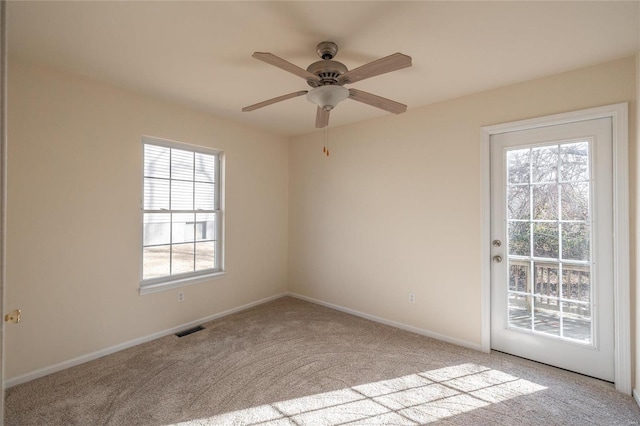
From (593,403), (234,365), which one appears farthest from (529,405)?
(234,365)

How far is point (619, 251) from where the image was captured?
232 centimetres

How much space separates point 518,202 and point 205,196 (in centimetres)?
354

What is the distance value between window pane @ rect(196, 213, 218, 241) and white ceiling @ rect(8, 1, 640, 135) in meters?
1.59

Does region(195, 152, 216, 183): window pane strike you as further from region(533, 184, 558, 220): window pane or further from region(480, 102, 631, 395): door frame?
region(480, 102, 631, 395): door frame

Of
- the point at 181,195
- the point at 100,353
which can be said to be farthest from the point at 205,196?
the point at 100,353

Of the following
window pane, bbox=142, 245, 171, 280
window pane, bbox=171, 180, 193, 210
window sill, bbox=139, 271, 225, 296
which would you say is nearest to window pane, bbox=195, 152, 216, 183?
window pane, bbox=171, 180, 193, 210

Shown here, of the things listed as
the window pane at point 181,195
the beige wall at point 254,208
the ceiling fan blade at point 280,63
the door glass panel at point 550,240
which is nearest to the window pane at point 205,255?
the beige wall at point 254,208

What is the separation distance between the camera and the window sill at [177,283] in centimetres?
318

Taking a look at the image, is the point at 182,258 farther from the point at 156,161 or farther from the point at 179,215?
the point at 156,161

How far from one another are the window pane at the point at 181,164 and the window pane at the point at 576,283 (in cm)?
403

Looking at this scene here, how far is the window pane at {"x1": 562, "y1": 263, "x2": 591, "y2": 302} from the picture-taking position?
2.51 meters

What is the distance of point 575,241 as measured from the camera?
256 cm

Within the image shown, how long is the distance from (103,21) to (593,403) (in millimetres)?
4290

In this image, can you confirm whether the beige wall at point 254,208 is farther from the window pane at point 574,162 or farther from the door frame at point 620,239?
the window pane at point 574,162
